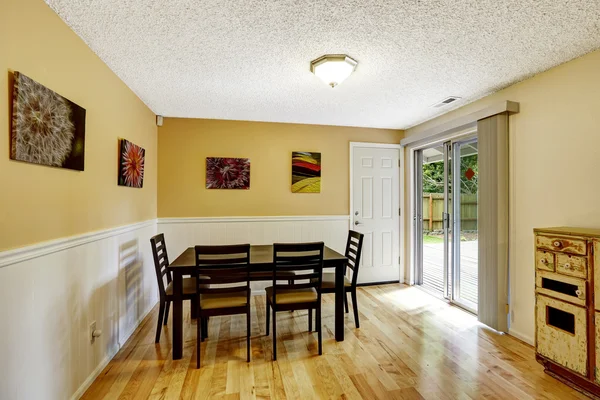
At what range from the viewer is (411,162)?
417cm

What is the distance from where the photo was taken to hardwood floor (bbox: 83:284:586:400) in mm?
1886

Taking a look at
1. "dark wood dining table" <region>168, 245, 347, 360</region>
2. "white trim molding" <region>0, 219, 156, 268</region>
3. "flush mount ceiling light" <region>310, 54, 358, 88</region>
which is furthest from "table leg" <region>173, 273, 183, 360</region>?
"flush mount ceiling light" <region>310, 54, 358, 88</region>

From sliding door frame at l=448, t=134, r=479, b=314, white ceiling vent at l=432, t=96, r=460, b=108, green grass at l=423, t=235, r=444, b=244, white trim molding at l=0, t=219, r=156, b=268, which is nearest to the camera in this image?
white trim molding at l=0, t=219, r=156, b=268

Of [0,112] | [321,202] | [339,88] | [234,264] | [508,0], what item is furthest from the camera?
[321,202]

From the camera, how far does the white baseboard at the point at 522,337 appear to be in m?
2.48

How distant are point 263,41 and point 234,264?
163 centimetres

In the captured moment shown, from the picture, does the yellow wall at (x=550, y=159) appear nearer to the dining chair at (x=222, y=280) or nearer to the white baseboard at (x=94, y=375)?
the dining chair at (x=222, y=280)

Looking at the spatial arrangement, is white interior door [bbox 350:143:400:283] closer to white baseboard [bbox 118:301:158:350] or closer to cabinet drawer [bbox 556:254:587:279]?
cabinet drawer [bbox 556:254:587:279]

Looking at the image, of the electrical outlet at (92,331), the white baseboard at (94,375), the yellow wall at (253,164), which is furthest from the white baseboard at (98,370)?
the yellow wall at (253,164)

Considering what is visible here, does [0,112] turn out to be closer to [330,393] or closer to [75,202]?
[75,202]

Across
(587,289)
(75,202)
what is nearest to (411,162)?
(587,289)

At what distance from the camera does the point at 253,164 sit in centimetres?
385

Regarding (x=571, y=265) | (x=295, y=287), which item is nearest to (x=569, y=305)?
(x=571, y=265)

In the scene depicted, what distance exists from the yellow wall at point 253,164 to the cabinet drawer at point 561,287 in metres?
2.36
